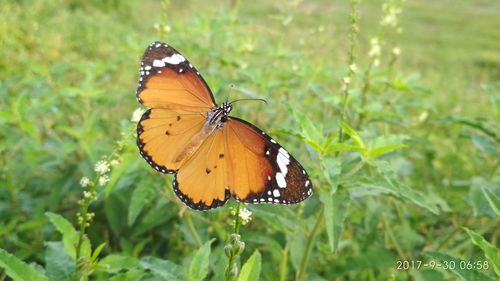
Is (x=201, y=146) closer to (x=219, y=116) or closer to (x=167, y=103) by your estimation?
(x=219, y=116)

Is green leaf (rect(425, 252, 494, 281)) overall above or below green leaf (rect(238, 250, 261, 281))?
below

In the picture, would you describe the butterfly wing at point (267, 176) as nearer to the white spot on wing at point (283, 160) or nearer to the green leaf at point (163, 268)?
the white spot on wing at point (283, 160)

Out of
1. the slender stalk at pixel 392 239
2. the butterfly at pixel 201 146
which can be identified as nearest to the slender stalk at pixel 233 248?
the butterfly at pixel 201 146

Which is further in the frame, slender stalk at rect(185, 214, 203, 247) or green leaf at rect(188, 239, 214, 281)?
slender stalk at rect(185, 214, 203, 247)

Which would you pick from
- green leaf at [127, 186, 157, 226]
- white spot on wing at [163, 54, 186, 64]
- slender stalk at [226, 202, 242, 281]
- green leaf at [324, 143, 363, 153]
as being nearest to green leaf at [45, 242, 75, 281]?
green leaf at [127, 186, 157, 226]

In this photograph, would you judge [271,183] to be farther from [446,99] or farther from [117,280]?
[446,99]

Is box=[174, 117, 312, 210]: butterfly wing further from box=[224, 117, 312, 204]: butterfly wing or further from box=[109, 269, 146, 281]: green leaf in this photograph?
box=[109, 269, 146, 281]: green leaf

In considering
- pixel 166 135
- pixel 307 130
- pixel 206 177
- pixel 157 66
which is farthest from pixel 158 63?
pixel 307 130
